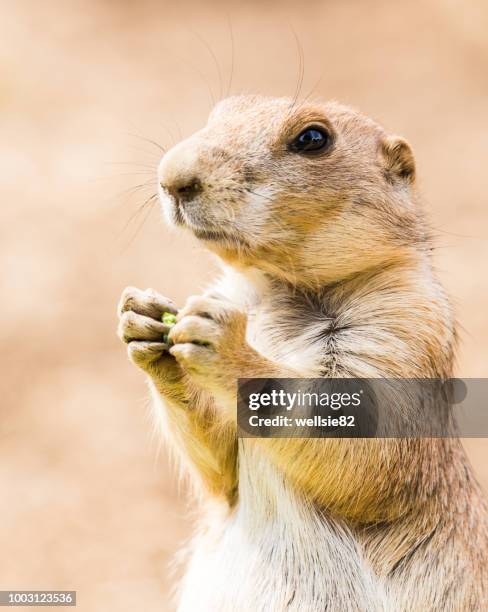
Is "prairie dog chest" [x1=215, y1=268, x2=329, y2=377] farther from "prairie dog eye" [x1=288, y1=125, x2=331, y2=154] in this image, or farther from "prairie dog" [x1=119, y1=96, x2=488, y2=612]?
"prairie dog eye" [x1=288, y1=125, x2=331, y2=154]

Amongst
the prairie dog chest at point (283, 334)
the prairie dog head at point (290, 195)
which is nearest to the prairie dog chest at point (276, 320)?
the prairie dog chest at point (283, 334)

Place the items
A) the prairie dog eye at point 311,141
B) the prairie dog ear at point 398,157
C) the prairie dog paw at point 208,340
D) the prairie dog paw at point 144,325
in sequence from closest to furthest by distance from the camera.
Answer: the prairie dog paw at point 208,340
the prairie dog paw at point 144,325
the prairie dog eye at point 311,141
the prairie dog ear at point 398,157

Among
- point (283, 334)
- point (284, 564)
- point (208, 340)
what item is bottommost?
point (284, 564)

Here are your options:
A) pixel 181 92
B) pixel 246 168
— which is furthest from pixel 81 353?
pixel 246 168

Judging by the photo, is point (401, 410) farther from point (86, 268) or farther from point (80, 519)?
point (86, 268)

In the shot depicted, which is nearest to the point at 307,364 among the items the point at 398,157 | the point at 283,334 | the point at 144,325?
the point at 283,334

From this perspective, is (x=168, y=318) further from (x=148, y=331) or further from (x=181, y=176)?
(x=181, y=176)

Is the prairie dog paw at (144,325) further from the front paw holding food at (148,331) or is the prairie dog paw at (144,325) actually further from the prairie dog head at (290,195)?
the prairie dog head at (290,195)

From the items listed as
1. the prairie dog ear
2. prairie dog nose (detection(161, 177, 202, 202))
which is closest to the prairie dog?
prairie dog nose (detection(161, 177, 202, 202))
